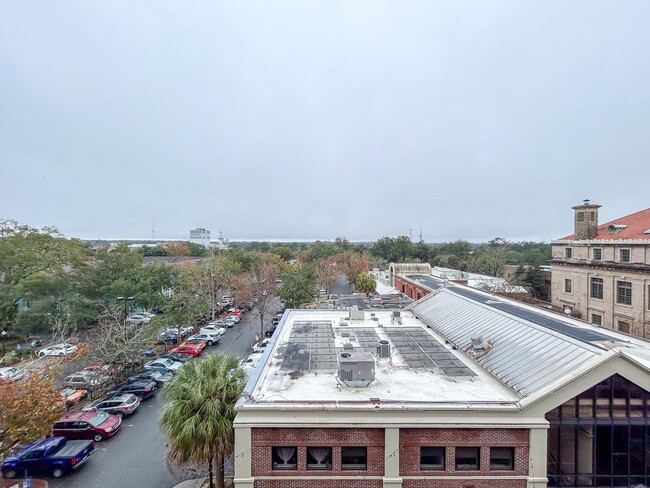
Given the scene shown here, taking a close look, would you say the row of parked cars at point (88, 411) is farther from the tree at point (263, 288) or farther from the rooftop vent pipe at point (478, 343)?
the rooftop vent pipe at point (478, 343)

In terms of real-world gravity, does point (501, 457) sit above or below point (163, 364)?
above

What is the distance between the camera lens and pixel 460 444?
11.8 metres

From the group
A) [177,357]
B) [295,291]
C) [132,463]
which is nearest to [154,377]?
[177,357]

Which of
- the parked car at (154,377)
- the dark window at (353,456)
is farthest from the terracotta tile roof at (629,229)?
the parked car at (154,377)

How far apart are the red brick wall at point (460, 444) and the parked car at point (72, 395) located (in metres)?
23.3

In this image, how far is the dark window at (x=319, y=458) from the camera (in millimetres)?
12023

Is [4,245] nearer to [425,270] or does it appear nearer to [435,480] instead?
[435,480]

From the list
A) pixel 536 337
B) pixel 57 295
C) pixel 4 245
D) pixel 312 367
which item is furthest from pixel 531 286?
pixel 4 245

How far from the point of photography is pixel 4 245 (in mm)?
40438

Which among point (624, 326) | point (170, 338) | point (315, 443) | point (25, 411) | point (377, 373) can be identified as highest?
point (377, 373)

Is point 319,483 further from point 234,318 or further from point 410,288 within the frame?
point 410,288

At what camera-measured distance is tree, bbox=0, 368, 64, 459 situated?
13844mm

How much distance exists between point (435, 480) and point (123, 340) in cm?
2599

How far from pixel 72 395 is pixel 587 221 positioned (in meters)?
53.3
